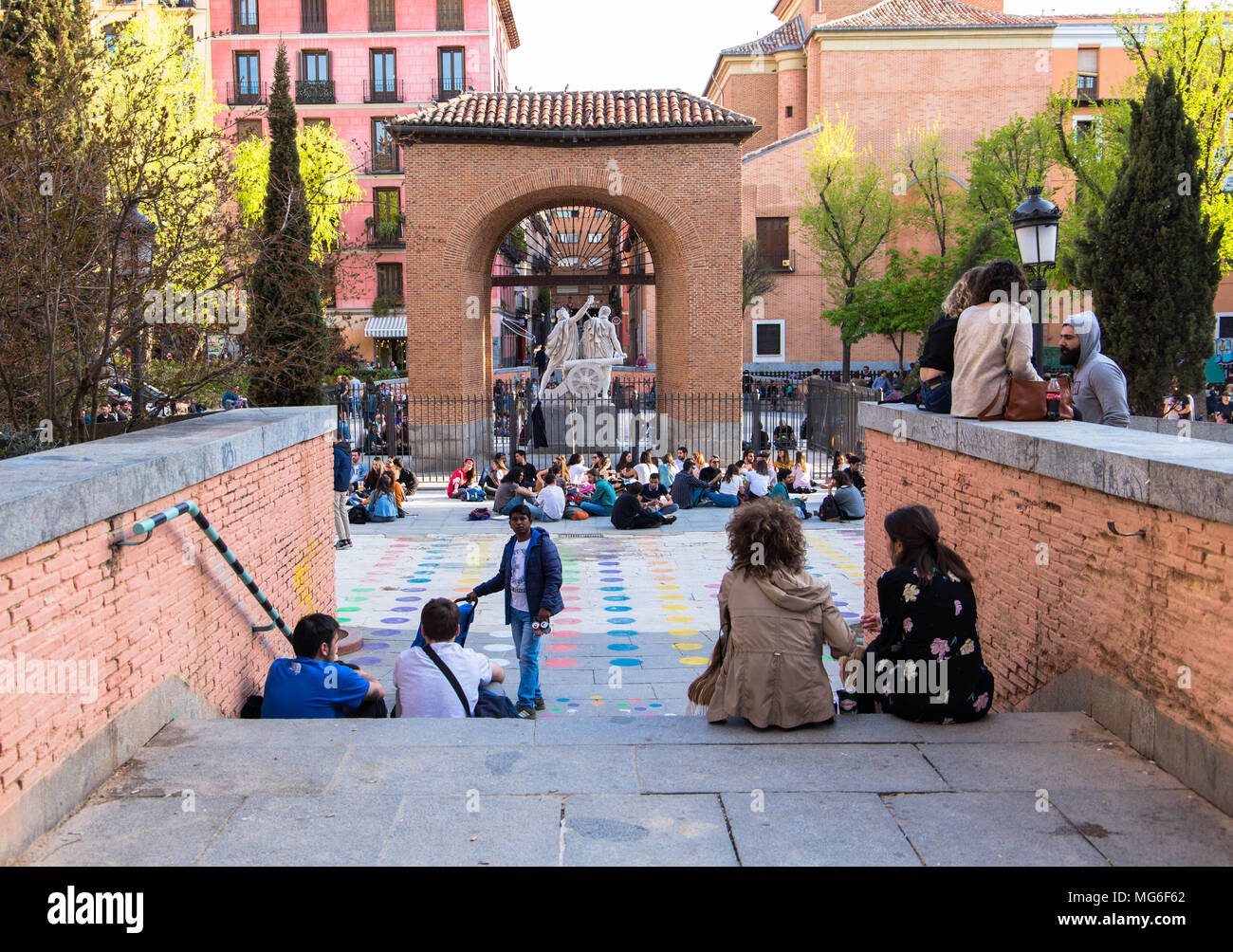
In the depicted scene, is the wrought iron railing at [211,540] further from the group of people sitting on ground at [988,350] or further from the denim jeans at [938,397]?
the denim jeans at [938,397]

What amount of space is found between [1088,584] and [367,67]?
46148mm

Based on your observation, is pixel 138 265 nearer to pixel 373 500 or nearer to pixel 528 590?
pixel 528 590

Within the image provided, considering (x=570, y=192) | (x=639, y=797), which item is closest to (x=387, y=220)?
(x=570, y=192)

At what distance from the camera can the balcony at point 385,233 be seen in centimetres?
4344

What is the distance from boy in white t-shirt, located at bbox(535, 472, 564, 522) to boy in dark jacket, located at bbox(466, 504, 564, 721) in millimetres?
9110

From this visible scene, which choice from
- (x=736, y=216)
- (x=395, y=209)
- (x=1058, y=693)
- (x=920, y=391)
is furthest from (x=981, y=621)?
(x=395, y=209)

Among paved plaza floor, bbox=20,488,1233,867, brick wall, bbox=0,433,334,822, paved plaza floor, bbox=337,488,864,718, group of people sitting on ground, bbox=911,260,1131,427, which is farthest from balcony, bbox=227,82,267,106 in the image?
paved plaza floor, bbox=20,488,1233,867

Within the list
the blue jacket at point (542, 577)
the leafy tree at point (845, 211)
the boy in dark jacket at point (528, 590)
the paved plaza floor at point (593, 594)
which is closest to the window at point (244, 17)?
the leafy tree at point (845, 211)

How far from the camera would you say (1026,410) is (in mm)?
6855

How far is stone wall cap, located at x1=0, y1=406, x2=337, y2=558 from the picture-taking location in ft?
13.0

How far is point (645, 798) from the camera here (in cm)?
432

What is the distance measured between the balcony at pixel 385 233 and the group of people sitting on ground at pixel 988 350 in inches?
1495

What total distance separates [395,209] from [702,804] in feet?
138

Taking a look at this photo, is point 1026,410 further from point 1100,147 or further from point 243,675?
point 1100,147
